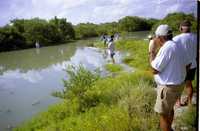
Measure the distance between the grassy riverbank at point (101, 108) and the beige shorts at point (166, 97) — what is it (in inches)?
23.0

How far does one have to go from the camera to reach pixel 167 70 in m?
3.51

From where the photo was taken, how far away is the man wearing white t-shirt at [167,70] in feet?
11.3

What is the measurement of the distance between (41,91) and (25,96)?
1.61 feet

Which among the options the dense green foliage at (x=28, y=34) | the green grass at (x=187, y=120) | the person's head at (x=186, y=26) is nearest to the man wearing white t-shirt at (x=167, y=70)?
the person's head at (x=186, y=26)

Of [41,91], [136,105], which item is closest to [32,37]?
[41,91]

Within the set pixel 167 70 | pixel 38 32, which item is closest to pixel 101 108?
pixel 167 70

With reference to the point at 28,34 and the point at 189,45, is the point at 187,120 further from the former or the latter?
the point at 28,34

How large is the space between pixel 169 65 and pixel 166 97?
330mm

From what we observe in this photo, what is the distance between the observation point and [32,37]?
29.0 metres

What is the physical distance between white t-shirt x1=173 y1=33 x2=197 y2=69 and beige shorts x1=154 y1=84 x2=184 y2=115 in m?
0.39

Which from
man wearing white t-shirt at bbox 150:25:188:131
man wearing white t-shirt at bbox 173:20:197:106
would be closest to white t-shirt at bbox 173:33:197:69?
man wearing white t-shirt at bbox 173:20:197:106

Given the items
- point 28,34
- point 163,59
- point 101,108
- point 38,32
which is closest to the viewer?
point 163,59

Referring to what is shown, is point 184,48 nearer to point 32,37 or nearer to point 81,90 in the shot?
point 81,90

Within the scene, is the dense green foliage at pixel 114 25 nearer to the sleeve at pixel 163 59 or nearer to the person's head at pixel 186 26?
the person's head at pixel 186 26
